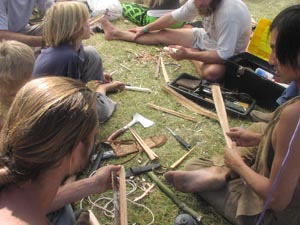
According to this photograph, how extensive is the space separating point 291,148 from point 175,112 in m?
1.94

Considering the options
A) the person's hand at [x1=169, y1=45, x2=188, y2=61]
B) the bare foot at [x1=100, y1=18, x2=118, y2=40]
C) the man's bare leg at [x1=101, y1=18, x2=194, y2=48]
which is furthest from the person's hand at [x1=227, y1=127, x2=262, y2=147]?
the bare foot at [x1=100, y1=18, x2=118, y2=40]

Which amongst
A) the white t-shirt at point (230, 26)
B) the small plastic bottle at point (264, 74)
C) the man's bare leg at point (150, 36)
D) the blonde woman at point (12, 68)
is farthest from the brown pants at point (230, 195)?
the man's bare leg at point (150, 36)

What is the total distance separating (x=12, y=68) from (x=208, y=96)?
6.63ft

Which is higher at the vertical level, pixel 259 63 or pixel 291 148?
pixel 291 148

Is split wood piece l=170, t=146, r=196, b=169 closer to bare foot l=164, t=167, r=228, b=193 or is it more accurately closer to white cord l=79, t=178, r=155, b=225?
bare foot l=164, t=167, r=228, b=193

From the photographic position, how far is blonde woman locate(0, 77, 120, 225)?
48.7 inches

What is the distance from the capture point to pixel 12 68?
2.35 m

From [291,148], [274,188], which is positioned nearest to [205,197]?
[274,188]

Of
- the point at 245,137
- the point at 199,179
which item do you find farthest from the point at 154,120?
the point at 245,137

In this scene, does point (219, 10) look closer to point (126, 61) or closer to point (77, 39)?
point (126, 61)

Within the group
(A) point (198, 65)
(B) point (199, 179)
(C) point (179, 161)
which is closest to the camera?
(B) point (199, 179)

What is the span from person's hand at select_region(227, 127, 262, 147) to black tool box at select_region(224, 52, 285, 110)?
1114 mm

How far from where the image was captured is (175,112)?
349cm

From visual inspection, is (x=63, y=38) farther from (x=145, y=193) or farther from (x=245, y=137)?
(x=245, y=137)
